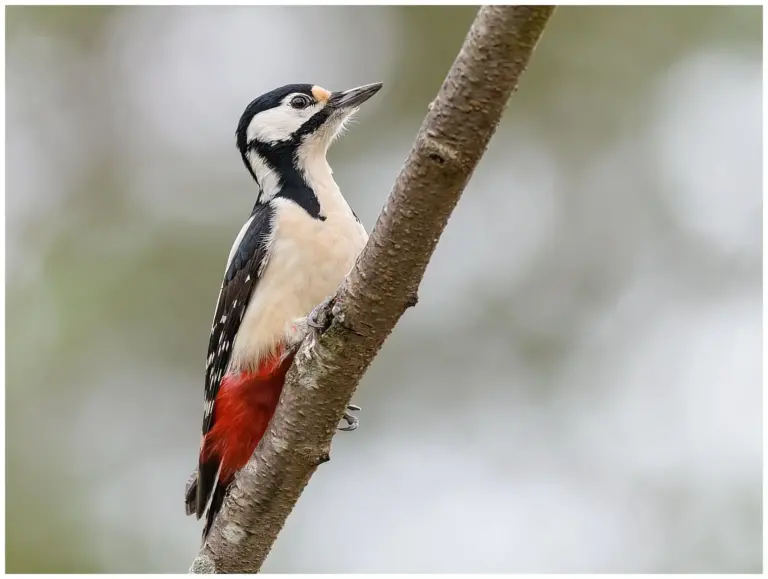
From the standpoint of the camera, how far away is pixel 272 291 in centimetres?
390

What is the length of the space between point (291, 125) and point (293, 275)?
0.93m

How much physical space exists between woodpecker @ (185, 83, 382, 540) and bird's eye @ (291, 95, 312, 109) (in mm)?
345

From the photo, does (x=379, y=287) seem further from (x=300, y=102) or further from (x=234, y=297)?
(x=300, y=102)

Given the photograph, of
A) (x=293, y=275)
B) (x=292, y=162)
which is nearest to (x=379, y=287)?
(x=293, y=275)

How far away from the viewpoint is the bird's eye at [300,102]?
14.9 ft

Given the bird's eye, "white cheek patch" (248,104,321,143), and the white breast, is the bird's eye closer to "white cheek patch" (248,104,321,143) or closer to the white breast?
"white cheek patch" (248,104,321,143)

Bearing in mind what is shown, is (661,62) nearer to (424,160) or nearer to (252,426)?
(252,426)

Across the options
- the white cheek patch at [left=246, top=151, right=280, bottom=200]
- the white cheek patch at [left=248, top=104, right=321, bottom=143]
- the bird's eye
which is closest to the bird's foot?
the white cheek patch at [left=246, top=151, right=280, bottom=200]

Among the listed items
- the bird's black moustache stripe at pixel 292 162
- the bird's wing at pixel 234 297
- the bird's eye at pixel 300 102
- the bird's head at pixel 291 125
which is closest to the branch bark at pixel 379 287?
the bird's wing at pixel 234 297

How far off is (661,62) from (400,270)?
5.34 metres

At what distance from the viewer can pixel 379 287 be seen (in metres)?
2.65

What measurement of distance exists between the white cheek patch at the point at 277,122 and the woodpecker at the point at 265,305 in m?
0.21

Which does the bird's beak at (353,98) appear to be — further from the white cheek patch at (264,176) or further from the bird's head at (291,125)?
the white cheek patch at (264,176)

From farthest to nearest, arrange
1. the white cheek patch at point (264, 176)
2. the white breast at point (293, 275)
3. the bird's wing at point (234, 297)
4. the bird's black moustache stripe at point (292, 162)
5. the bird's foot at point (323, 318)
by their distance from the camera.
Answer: the white cheek patch at point (264, 176) → the bird's black moustache stripe at point (292, 162) → the bird's wing at point (234, 297) → the white breast at point (293, 275) → the bird's foot at point (323, 318)
